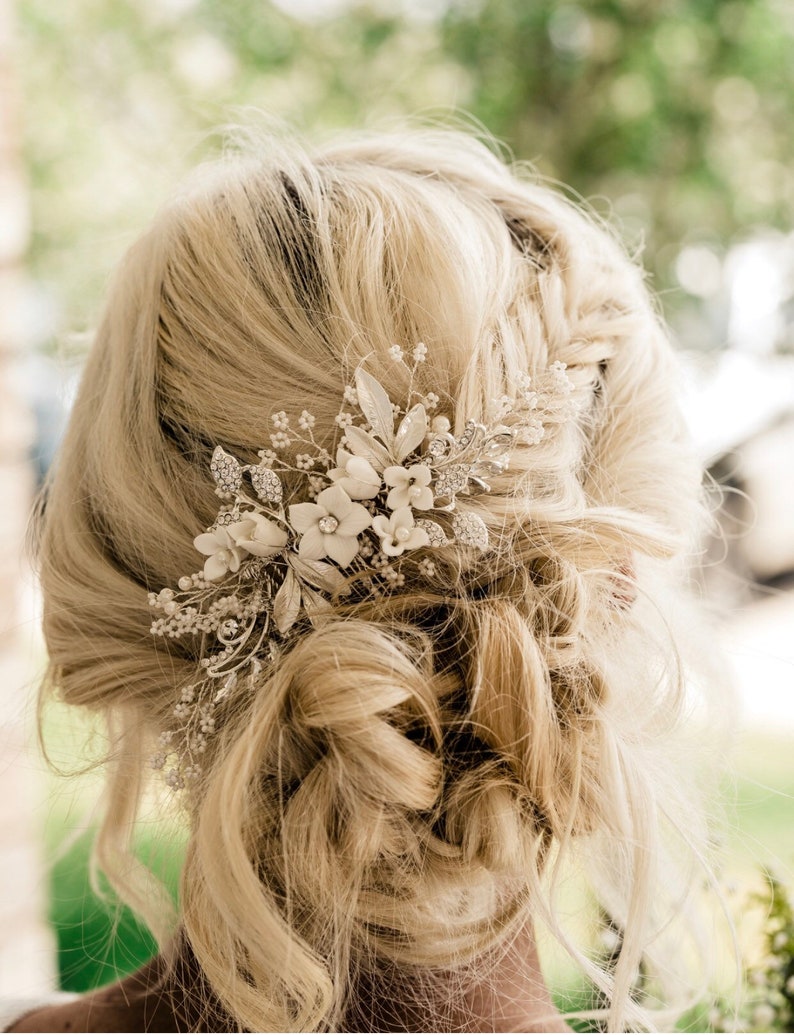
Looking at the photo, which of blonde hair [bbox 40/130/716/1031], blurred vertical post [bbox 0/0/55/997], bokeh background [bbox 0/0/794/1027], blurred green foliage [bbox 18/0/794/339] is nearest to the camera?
blonde hair [bbox 40/130/716/1031]

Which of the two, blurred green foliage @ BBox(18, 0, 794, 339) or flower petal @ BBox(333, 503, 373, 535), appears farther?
blurred green foliage @ BBox(18, 0, 794, 339)

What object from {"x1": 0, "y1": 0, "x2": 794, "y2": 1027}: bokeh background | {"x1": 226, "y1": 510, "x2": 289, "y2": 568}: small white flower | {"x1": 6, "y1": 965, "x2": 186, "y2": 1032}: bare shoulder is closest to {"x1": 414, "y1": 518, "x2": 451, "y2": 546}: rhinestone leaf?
{"x1": 226, "y1": 510, "x2": 289, "y2": 568}: small white flower

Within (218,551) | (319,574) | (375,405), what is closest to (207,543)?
(218,551)

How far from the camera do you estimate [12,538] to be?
2.11 metres

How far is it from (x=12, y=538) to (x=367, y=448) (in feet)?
4.88

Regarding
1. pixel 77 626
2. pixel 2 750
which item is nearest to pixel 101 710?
pixel 77 626

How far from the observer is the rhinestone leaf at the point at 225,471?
→ 35.8 inches

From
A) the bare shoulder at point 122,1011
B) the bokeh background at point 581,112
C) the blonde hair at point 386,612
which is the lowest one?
the bare shoulder at point 122,1011

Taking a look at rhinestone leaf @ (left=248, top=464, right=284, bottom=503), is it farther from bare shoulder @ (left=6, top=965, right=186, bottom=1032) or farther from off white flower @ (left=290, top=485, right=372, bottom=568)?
bare shoulder @ (left=6, top=965, right=186, bottom=1032)

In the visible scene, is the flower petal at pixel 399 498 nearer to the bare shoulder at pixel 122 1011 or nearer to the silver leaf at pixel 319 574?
the silver leaf at pixel 319 574

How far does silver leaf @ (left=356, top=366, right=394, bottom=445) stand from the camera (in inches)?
35.4

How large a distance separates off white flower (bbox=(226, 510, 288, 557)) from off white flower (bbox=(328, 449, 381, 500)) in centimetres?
8

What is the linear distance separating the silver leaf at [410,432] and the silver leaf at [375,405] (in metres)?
0.01

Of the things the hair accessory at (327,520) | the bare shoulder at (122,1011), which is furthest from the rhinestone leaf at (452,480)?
the bare shoulder at (122,1011)
